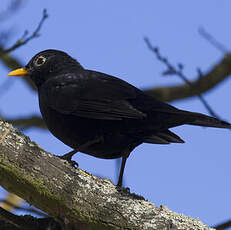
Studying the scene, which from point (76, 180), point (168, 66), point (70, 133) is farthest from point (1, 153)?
point (168, 66)

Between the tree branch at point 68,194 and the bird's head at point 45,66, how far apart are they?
2070 millimetres

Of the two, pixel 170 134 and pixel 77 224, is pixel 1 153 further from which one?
pixel 170 134

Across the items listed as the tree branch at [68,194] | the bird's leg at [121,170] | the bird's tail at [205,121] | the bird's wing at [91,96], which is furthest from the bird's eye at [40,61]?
the tree branch at [68,194]

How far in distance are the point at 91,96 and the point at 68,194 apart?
1.48 m

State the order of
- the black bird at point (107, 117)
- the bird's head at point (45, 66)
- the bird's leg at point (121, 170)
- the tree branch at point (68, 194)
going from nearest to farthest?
1. the tree branch at point (68, 194)
2. the black bird at point (107, 117)
3. the bird's leg at point (121, 170)
4. the bird's head at point (45, 66)

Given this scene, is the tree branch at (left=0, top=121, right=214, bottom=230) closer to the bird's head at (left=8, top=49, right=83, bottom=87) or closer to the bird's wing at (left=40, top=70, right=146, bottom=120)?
the bird's wing at (left=40, top=70, right=146, bottom=120)

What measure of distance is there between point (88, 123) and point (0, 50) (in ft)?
3.50

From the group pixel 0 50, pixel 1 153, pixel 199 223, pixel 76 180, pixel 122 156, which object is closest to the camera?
pixel 1 153

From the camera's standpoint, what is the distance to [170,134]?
4.71 metres

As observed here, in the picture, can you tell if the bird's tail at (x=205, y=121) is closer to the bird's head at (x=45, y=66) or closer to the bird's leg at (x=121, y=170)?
the bird's leg at (x=121, y=170)

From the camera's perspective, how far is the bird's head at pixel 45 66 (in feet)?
17.3

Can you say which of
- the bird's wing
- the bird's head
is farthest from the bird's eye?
the bird's wing

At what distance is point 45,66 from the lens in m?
5.32

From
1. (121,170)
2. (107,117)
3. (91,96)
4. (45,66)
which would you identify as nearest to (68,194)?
(107,117)
